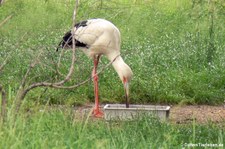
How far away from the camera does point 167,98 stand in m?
9.76

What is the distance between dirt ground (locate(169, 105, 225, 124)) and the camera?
28.2 ft

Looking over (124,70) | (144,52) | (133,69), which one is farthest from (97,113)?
(144,52)

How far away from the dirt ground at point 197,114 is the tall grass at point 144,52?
171 millimetres

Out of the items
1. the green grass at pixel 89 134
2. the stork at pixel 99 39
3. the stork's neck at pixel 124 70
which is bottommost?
the green grass at pixel 89 134

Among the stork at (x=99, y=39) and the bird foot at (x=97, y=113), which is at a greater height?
the stork at (x=99, y=39)

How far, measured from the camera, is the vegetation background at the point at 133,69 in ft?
19.4

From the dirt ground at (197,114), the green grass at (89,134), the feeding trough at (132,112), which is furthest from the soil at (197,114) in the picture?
the green grass at (89,134)

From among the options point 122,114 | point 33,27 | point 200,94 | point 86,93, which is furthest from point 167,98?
point 33,27

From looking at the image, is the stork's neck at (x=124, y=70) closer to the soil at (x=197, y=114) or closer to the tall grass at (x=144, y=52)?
Result: the tall grass at (x=144, y=52)

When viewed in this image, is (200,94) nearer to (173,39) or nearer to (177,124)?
(177,124)

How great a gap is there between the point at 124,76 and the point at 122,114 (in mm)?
1102

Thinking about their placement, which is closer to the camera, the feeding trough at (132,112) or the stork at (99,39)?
the feeding trough at (132,112)

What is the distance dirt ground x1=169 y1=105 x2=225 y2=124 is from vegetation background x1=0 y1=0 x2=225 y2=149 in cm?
15

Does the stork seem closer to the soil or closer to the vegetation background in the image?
A: the vegetation background
